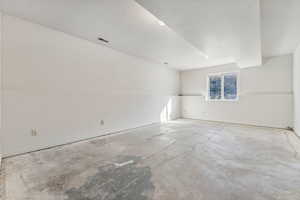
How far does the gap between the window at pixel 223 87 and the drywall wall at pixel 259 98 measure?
23 cm

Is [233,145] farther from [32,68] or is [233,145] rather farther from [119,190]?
[32,68]

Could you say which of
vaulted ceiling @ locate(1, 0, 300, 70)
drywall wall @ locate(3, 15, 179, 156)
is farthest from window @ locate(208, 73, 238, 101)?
drywall wall @ locate(3, 15, 179, 156)

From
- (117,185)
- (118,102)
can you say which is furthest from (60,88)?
(117,185)

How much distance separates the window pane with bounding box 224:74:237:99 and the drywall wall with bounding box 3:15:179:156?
407cm

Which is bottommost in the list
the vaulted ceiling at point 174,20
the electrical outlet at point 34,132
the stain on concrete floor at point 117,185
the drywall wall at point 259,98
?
the stain on concrete floor at point 117,185

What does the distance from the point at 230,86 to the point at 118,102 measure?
198 inches

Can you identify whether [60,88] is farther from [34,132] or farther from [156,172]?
[156,172]

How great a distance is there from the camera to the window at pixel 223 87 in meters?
6.26

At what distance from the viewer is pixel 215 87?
6848mm

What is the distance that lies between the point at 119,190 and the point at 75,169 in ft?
3.01

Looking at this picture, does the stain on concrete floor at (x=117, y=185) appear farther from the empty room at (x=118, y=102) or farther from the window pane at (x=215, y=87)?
the window pane at (x=215, y=87)

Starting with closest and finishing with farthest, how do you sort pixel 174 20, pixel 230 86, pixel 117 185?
pixel 117 185
pixel 174 20
pixel 230 86

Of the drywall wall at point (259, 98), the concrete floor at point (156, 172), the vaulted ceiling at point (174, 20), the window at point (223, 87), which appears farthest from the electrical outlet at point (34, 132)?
the window at point (223, 87)

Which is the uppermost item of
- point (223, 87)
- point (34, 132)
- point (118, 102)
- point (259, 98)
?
point (223, 87)
